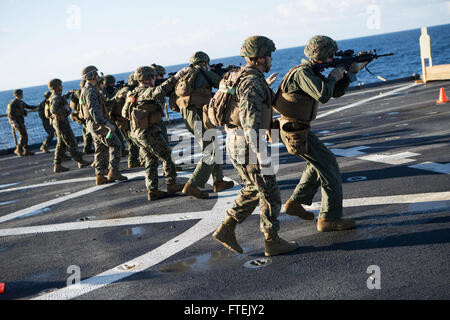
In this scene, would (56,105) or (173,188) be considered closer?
(173,188)

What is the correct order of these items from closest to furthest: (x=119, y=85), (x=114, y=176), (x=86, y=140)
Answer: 1. (x=114, y=176)
2. (x=119, y=85)
3. (x=86, y=140)

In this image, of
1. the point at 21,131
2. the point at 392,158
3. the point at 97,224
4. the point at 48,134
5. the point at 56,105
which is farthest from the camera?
the point at 48,134

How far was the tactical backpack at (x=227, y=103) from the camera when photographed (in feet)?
15.7

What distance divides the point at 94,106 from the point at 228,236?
5.26 metres

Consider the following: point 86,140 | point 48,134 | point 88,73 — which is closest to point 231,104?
point 88,73

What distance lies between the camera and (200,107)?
7.54 metres

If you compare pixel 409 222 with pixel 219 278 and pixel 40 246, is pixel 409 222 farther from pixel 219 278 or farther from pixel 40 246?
pixel 40 246

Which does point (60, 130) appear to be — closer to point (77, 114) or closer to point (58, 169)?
point (77, 114)

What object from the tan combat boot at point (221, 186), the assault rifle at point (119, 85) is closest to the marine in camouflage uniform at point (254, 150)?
the tan combat boot at point (221, 186)

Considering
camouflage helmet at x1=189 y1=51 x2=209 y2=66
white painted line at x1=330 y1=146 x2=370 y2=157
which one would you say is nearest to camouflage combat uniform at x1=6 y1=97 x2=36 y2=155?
camouflage helmet at x1=189 y1=51 x2=209 y2=66

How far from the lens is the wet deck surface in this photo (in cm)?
419

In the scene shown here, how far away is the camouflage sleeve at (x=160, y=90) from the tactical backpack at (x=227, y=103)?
249cm

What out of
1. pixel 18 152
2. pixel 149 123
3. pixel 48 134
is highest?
pixel 149 123

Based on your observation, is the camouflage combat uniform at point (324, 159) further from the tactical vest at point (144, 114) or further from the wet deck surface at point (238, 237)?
the tactical vest at point (144, 114)
